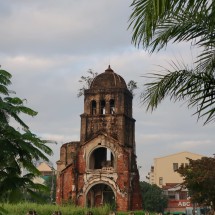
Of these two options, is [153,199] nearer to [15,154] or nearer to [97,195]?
[97,195]

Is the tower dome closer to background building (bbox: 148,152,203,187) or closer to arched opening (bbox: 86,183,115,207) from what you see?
arched opening (bbox: 86,183,115,207)

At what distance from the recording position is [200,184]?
30.2m

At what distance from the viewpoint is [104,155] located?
37.8m

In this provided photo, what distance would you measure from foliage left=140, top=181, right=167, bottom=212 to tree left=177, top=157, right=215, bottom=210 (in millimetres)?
22951

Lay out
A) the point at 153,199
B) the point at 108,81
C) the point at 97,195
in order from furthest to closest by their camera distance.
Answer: the point at 153,199, the point at 108,81, the point at 97,195

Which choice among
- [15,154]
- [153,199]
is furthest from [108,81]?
[15,154]

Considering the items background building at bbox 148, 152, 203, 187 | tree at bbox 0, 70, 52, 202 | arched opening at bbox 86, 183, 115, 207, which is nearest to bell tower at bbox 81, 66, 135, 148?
arched opening at bbox 86, 183, 115, 207

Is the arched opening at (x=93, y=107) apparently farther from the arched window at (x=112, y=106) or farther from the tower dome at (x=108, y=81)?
the arched window at (x=112, y=106)

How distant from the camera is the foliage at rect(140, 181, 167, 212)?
181 ft

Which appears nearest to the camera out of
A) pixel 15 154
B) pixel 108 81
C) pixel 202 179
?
pixel 15 154

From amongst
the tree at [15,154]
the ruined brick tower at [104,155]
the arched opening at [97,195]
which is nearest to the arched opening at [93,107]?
the ruined brick tower at [104,155]

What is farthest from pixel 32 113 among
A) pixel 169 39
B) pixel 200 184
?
pixel 200 184

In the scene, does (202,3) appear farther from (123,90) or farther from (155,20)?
(123,90)

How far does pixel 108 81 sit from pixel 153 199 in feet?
72.9
